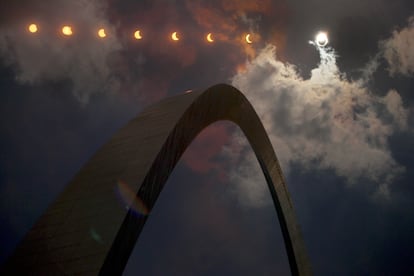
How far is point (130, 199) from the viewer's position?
17.7ft

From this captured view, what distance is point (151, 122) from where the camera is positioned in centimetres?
741

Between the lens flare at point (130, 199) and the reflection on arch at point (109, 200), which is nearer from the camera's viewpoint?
the reflection on arch at point (109, 200)

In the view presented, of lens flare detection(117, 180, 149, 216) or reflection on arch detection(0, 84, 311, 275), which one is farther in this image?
lens flare detection(117, 180, 149, 216)

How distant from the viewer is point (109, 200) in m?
5.54

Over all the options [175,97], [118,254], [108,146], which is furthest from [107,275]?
[175,97]

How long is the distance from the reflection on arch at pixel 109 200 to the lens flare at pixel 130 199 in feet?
0.20

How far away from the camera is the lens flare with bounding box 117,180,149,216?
5320 millimetres

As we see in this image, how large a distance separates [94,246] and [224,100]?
6.88m

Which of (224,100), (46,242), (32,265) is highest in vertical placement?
(224,100)

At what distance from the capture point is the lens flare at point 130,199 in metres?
5.32

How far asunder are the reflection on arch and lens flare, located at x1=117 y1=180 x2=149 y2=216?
0.06 metres

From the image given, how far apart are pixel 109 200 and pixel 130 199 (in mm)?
382

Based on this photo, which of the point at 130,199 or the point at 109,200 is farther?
the point at 109,200

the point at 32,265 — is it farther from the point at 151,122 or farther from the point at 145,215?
the point at 151,122
